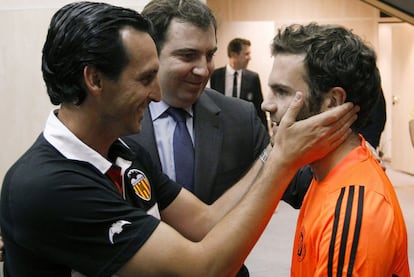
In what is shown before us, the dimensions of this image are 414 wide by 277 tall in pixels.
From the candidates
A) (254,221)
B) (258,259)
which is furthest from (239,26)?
(254,221)

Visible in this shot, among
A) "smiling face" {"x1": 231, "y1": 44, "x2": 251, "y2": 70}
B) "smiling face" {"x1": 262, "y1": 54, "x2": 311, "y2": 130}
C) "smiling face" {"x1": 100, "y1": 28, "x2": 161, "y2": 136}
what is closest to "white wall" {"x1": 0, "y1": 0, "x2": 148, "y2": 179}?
"smiling face" {"x1": 262, "y1": 54, "x2": 311, "y2": 130}

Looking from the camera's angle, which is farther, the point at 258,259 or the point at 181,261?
the point at 258,259

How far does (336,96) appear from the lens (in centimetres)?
152

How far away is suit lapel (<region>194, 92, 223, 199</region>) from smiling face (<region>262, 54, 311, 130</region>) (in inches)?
13.5

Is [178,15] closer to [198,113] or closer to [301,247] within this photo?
[198,113]

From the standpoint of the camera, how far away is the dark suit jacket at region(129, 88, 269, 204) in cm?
185

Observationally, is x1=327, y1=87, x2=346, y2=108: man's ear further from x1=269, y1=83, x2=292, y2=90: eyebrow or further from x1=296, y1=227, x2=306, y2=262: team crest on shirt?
x1=296, y1=227, x2=306, y2=262: team crest on shirt

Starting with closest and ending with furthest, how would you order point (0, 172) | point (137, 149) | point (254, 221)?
point (254, 221) → point (137, 149) → point (0, 172)

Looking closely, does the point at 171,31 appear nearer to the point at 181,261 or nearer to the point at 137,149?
the point at 137,149

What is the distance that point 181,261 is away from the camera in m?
1.26

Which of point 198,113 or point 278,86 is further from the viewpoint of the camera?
point 198,113

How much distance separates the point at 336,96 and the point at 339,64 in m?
0.08

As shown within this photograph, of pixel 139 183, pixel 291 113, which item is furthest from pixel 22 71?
pixel 291 113

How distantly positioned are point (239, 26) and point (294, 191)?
630 cm
